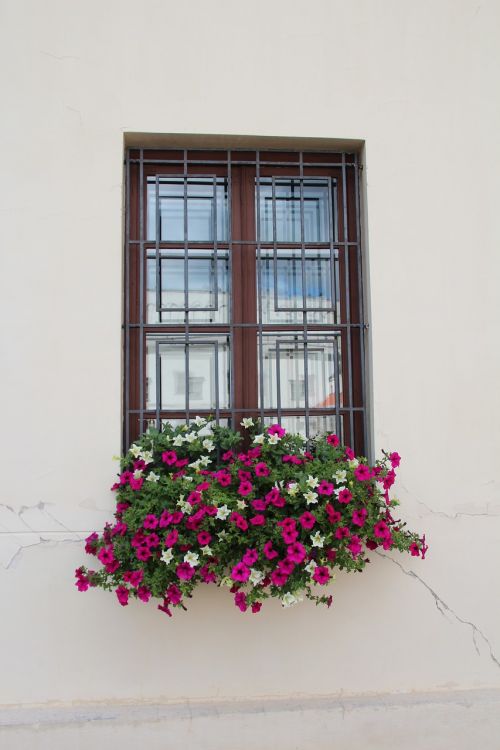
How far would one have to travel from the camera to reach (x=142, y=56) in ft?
8.52

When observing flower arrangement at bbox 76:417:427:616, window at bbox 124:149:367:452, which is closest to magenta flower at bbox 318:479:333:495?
flower arrangement at bbox 76:417:427:616

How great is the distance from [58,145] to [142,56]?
0.53m

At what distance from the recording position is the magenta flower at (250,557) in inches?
→ 84.3

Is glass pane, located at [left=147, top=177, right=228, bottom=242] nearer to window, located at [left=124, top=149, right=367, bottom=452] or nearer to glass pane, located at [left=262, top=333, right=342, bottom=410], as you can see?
window, located at [left=124, top=149, right=367, bottom=452]

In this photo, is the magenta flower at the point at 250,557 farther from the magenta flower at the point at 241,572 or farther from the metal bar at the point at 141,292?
the metal bar at the point at 141,292

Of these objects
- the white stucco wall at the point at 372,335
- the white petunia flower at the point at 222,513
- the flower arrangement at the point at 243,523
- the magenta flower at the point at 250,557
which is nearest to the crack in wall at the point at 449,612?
the white stucco wall at the point at 372,335

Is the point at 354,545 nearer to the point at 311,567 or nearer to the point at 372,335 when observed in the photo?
the point at 311,567

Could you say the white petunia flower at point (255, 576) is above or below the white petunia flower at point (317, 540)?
below

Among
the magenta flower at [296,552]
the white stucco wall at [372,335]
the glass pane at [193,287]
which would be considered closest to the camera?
the magenta flower at [296,552]

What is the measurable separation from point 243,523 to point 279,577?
0.24 metres

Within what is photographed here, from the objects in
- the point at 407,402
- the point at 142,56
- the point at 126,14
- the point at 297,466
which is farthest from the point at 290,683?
the point at 126,14

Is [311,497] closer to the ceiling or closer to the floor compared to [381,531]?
closer to the ceiling

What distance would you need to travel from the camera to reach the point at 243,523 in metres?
2.14

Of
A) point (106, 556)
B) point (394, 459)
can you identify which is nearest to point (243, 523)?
point (106, 556)
